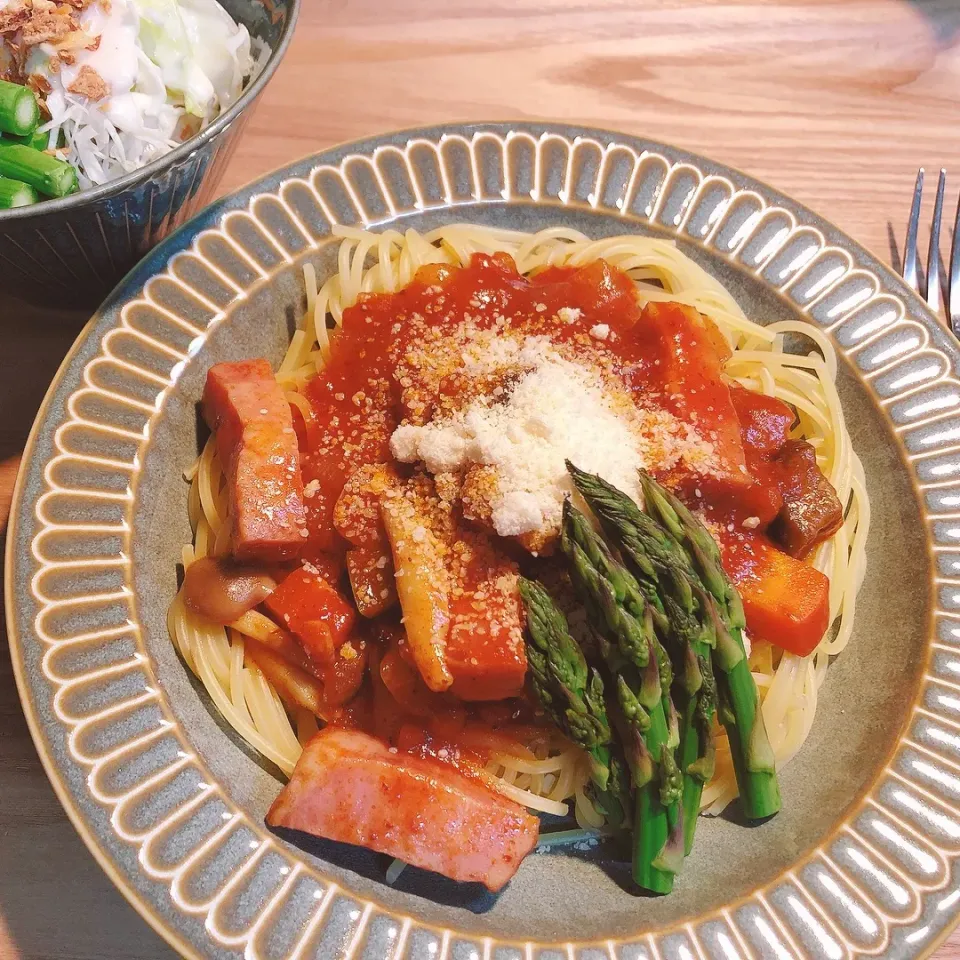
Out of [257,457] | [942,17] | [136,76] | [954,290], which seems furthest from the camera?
[942,17]

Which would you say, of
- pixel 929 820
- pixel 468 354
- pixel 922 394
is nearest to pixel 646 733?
pixel 929 820

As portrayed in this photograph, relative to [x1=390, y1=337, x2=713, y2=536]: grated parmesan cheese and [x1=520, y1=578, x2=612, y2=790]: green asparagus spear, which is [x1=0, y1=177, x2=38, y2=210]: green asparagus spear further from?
[x1=520, y1=578, x2=612, y2=790]: green asparagus spear

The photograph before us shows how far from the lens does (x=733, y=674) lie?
317cm

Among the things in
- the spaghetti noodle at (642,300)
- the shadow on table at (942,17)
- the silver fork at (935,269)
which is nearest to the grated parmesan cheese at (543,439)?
the spaghetti noodle at (642,300)

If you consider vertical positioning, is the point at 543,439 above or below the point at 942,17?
below

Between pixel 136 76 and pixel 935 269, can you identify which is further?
pixel 935 269

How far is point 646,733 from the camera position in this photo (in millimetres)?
3035

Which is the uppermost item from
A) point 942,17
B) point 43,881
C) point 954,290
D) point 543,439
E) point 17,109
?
point 942,17

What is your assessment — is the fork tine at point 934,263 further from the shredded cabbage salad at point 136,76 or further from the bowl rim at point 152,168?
the shredded cabbage salad at point 136,76

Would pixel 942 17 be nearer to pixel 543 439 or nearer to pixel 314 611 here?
pixel 543 439

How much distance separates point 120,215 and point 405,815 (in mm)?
2575

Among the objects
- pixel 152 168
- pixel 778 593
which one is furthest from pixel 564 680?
pixel 152 168

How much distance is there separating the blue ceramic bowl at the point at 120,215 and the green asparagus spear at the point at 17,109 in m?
0.54

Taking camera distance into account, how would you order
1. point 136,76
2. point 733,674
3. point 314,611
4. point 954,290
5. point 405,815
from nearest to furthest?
point 405,815 → point 733,674 → point 314,611 → point 136,76 → point 954,290
